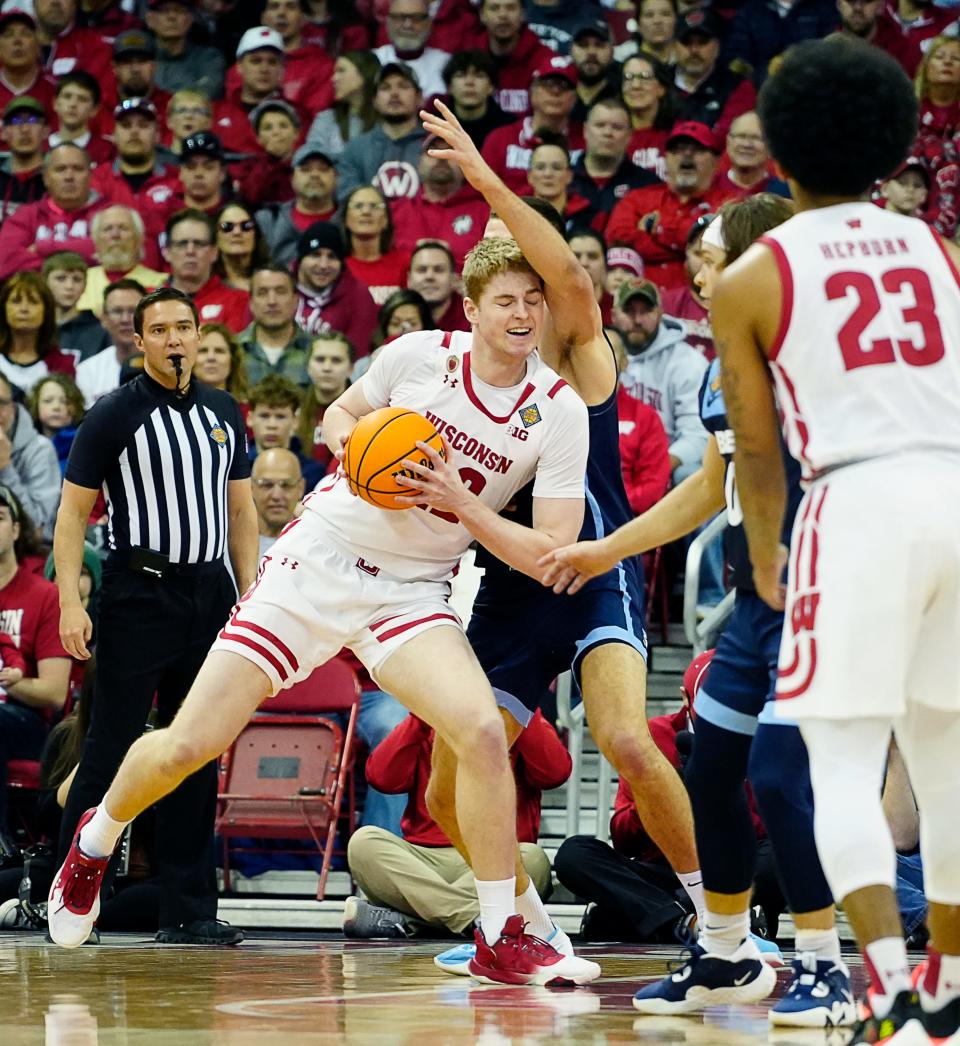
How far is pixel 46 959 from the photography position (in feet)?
20.6

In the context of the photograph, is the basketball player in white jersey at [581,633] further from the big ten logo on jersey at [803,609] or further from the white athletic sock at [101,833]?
the big ten logo on jersey at [803,609]

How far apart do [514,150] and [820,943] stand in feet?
29.6

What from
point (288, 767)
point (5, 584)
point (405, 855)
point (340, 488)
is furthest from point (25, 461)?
point (340, 488)

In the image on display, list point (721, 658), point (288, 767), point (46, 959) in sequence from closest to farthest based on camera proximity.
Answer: point (721, 658) → point (46, 959) → point (288, 767)

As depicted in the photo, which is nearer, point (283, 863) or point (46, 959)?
point (46, 959)

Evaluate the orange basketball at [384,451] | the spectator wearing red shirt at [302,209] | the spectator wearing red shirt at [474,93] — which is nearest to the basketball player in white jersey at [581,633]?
the orange basketball at [384,451]

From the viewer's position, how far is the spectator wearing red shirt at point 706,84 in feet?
41.6

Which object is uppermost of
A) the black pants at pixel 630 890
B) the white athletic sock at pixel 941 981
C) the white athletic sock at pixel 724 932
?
the white athletic sock at pixel 941 981

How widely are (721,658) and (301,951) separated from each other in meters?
2.96

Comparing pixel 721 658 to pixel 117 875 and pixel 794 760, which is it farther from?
pixel 117 875

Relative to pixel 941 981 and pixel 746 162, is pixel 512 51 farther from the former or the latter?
pixel 941 981

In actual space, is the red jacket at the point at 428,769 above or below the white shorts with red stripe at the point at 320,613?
below

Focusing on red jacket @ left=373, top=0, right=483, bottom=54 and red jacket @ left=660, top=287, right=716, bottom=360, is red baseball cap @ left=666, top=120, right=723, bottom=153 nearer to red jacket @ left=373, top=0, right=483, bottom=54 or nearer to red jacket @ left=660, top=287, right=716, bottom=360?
red jacket @ left=660, top=287, right=716, bottom=360

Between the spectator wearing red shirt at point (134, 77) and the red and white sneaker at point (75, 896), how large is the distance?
9.36 metres
